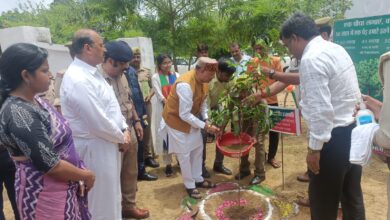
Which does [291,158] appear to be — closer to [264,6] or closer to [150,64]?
[150,64]

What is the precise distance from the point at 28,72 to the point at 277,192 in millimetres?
3379

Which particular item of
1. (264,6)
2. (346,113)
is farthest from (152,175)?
(264,6)

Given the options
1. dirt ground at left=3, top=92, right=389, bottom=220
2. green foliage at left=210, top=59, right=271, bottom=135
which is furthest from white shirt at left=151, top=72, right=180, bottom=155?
green foliage at left=210, top=59, right=271, bottom=135

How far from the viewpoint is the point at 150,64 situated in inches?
240

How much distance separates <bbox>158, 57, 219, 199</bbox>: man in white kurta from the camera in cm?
389

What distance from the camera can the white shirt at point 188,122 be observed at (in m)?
3.90

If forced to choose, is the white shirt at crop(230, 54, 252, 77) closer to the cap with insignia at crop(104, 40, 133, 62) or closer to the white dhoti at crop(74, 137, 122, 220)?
the cap with insignia at crop(104, 40, 133, 62)

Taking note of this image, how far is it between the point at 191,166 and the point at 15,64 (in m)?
2.97

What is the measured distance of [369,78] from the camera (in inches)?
194

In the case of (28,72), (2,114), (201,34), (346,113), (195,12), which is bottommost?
(346,113)

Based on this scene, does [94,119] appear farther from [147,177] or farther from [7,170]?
[147,177]

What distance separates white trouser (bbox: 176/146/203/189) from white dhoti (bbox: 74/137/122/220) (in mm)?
1308

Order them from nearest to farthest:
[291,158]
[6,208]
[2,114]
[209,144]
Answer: [2,114], [6,208], [291,158], [209,144]

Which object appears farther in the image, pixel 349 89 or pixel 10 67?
pixel 349 89
